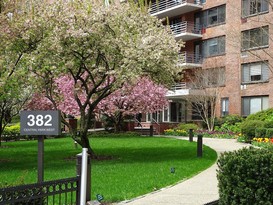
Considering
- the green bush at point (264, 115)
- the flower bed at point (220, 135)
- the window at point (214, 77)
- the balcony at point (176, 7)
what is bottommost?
the flower bed at point (220, 135)

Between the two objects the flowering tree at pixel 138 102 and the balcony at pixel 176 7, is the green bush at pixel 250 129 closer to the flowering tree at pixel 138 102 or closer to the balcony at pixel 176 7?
the flowering tree at pixel 138 102

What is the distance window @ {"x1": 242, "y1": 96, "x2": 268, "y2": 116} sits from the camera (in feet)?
118

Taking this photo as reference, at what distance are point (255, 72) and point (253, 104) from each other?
264 cm

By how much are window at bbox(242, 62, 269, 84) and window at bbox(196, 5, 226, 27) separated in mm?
5473

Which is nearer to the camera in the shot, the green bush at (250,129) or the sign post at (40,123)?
the sign post at (40,123)

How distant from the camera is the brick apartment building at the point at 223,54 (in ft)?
117

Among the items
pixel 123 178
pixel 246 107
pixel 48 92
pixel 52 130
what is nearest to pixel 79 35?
pixel 48 92

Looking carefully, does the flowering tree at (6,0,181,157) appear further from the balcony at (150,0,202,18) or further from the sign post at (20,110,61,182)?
the balcony at (150,0,202,18)

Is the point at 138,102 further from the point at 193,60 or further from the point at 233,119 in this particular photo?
the point at 193,60

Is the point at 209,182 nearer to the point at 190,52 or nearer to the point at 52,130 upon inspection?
the point at 52,130

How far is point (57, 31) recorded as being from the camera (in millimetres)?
16203

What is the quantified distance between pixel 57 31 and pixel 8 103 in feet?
33.9

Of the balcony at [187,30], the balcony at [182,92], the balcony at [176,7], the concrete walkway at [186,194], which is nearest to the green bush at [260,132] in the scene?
the balcony at [182,92]

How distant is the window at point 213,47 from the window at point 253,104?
17.1 feet
